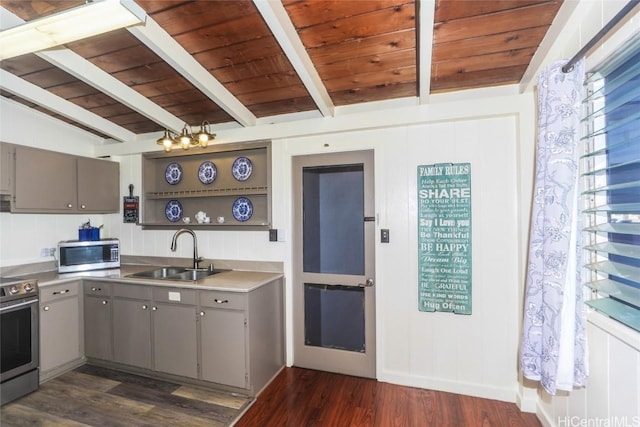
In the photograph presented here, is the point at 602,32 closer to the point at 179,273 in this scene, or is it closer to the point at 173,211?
the point at 179,273

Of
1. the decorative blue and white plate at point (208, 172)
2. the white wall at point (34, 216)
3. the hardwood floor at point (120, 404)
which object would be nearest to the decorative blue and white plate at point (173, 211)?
the decorative blue and white plate at point (208, 172)

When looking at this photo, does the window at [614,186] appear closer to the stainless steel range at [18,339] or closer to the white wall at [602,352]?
the white wall at [602,352]

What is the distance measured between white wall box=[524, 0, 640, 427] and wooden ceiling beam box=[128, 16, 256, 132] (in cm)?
223

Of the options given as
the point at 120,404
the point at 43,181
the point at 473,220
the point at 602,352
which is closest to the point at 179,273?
the point at 120,404

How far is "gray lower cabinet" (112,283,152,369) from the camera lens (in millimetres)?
2666

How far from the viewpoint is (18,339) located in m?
2.41

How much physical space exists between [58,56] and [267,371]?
2826 millimetres

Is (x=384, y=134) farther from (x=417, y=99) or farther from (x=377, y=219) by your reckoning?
(x=377, y=219)

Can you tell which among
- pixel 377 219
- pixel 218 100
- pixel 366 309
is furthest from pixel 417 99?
pixel 366 309

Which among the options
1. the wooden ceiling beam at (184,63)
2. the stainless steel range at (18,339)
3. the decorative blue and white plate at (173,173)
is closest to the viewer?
the wooden ceiling beam at (184,63)

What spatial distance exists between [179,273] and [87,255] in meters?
1.00

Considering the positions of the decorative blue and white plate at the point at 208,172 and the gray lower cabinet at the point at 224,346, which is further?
the decorative blue and white plate at the point at 208,172

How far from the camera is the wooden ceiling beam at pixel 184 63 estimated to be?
180cm

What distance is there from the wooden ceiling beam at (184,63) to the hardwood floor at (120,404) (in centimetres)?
236
